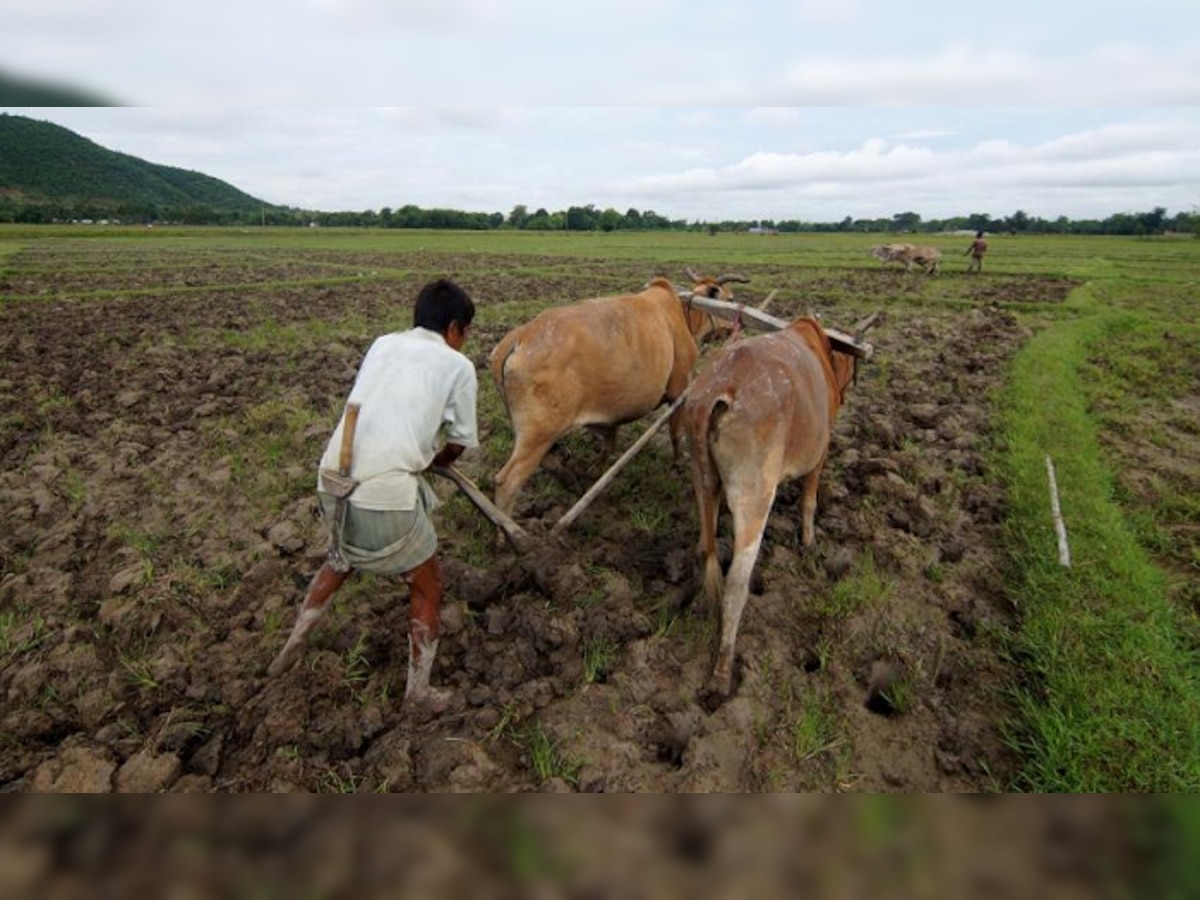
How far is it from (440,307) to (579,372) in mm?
1869

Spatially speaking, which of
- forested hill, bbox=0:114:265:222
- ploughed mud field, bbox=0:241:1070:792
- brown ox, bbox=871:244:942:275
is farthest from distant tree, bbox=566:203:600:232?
ploughed mud field, bbox=0:241:1070:792

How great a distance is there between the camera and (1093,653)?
3811 millimetres

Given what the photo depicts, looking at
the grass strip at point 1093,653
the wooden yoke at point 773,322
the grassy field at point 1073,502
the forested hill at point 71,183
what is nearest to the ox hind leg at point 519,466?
the grassy field at point 1073,502

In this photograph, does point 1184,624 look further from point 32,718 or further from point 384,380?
point 32,718

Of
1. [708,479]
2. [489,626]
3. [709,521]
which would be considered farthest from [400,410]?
[709,521]

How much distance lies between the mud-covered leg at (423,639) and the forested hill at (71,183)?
277 ft

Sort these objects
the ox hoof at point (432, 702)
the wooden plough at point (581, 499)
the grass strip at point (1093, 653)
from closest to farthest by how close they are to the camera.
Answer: the grass strip at point (1093, 653), the ox hoof at point (432, 702), the wooden plough at point (581, 499)

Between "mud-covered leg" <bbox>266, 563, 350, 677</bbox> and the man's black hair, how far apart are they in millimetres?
1389

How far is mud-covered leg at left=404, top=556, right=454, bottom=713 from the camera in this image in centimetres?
343

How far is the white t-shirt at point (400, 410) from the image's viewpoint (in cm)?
320

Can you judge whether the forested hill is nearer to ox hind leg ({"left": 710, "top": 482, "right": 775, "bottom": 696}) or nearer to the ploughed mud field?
the ploughed mud field

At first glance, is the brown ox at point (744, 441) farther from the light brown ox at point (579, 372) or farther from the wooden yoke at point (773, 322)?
the light brown ox at point (579, 372)

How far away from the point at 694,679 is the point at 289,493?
4.02m

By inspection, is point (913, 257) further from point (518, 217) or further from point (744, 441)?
point (518, 217)
